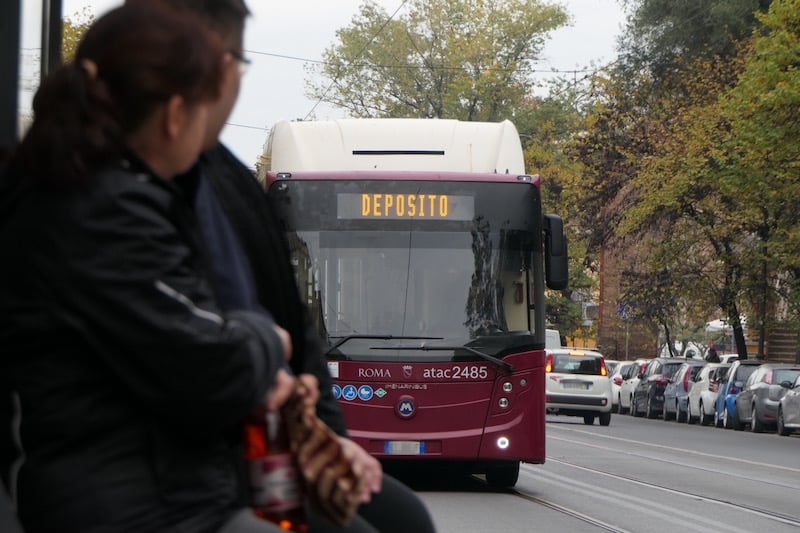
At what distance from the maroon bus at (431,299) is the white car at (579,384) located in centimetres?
2316

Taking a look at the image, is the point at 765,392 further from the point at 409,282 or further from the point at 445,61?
the point at 445,61

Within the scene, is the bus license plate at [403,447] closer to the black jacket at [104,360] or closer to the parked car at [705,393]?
the black jacket at [104,360]

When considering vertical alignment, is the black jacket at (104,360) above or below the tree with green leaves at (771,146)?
below

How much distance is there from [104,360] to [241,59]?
0.56 meters

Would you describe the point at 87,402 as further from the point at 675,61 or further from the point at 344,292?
the point at 675,61

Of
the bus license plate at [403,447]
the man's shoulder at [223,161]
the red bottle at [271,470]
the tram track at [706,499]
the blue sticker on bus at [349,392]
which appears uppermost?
the man's shoulder at [223,161]

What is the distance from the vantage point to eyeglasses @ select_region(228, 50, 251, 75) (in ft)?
7.93

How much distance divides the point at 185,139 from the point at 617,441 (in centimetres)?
2573

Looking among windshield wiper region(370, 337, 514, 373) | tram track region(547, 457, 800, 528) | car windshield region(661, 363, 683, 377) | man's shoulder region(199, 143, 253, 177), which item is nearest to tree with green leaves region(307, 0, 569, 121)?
car windshield region(661, 363, 683, 377)

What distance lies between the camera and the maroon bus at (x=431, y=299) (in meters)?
13.2

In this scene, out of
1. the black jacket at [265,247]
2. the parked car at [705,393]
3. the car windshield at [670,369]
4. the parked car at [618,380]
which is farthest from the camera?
the parked car at [618,380]

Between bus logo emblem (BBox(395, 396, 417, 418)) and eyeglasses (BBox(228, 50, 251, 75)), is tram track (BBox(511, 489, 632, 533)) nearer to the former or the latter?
bus logo emblem (BBox(395, 396, 417, 418))

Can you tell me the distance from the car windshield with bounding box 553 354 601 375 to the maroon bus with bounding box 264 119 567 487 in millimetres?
23611

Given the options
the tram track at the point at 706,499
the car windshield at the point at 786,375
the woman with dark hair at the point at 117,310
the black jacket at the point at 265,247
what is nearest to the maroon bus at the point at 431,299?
the tram track at the point at 706,499
